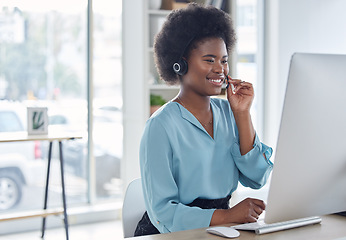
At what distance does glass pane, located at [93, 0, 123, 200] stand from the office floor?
0.36m

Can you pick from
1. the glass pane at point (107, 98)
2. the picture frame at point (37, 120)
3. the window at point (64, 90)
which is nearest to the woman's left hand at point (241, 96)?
the picture frame at point (37, 120)

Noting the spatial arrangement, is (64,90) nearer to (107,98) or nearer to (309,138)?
(107,98)

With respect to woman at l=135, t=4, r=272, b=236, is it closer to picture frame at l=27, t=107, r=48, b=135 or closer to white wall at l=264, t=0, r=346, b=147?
picture frame at l=27, t=107, r=48, b=135

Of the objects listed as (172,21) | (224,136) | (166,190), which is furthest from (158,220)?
(172,21)

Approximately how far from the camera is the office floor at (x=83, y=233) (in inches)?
139

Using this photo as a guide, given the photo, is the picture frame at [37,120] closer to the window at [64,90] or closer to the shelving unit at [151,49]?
the window at [64,90]

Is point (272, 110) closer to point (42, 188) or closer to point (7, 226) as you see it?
point (42, 188)

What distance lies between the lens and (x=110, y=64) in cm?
412

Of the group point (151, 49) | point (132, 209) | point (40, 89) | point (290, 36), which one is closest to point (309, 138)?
point (132, 209)

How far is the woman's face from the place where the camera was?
1.52m

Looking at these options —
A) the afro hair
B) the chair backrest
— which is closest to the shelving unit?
the afro hair

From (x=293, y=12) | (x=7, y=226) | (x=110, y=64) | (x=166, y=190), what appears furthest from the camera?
(x=293, y=12)

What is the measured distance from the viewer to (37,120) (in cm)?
332

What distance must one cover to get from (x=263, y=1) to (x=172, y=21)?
3255 mm
